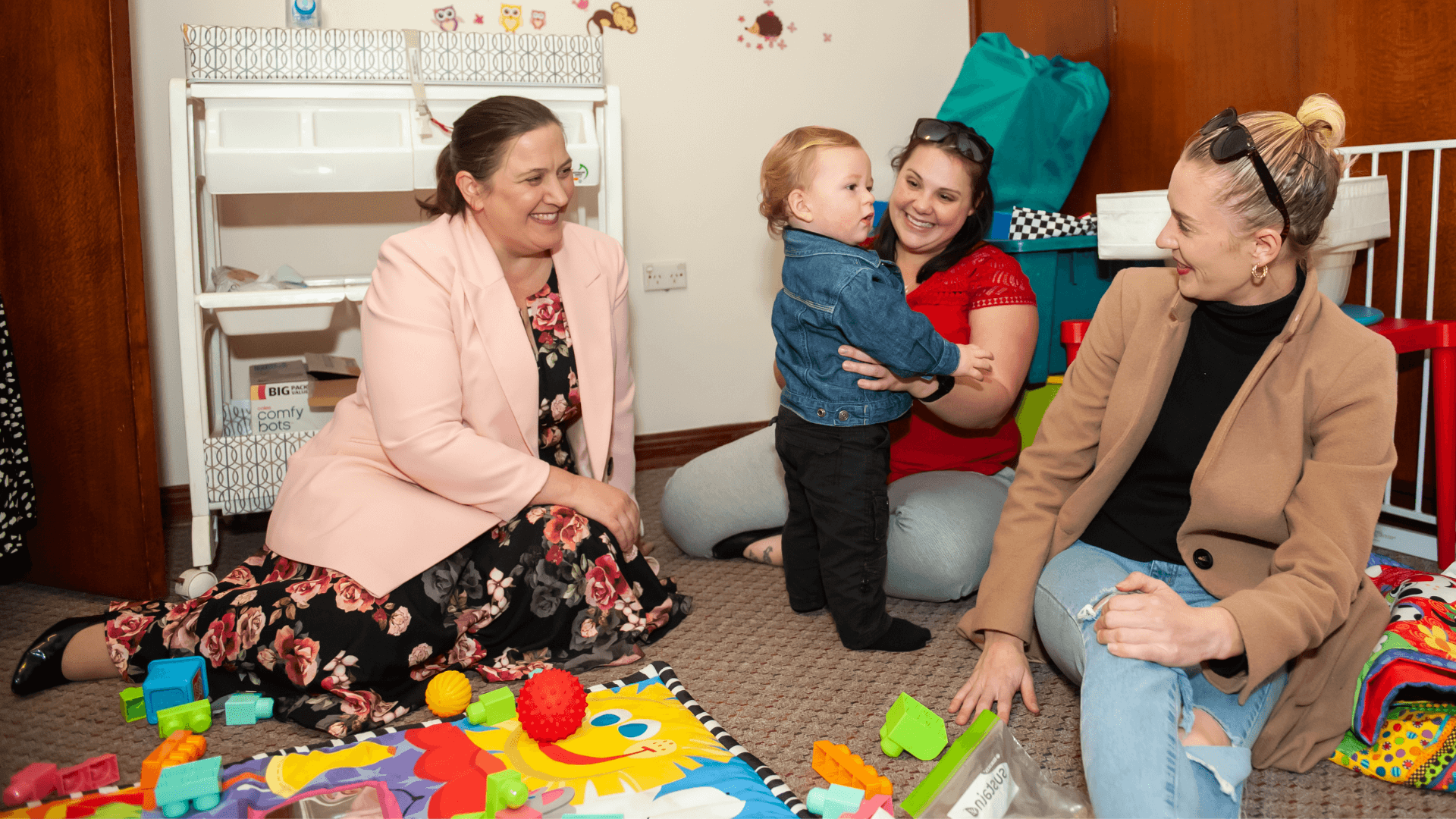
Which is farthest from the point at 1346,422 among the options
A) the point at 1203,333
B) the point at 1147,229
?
the point at 1147,229

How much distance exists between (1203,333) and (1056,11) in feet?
6.78

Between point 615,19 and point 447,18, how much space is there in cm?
46

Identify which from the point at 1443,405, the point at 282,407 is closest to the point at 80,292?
the point at 282,407

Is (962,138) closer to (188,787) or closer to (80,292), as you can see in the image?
(188,787)

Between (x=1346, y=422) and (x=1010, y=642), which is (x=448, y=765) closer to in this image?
(x=1010, y=642)

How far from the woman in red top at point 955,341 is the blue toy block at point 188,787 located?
1133 millimetres

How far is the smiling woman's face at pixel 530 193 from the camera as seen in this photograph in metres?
1.68

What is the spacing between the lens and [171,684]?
4.97 feet

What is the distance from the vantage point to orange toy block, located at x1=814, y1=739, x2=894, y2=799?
4.14 feet

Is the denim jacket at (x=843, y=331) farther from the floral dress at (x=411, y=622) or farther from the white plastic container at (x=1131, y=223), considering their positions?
the white plastic container at (x=1131, y=223)

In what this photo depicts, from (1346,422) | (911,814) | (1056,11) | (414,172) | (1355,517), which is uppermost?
(1056,11)

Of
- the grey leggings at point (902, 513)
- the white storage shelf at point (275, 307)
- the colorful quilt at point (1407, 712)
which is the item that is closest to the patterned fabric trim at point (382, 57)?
the white storage shelf at point (275, 307)

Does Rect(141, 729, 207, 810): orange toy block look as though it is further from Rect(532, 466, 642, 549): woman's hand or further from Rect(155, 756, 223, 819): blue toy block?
Rect(532, 466, 642, 549): woman's hand

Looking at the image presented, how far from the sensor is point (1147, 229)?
1977mm
